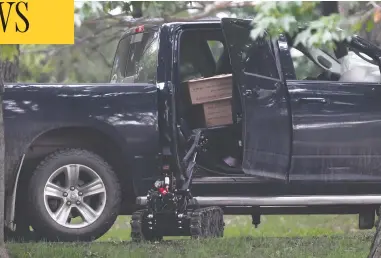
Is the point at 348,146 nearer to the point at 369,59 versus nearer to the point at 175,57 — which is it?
the point at 369,59

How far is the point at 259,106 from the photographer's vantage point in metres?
→ 10.2

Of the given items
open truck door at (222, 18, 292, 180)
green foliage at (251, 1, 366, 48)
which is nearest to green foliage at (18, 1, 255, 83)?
open truck door at (222, 18, 292, 180)

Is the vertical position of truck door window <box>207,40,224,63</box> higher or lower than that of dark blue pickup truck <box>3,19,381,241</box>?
higher

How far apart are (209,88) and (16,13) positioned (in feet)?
6.96

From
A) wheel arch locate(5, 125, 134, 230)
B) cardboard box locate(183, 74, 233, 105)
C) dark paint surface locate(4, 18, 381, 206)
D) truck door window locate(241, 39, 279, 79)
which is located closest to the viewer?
dark paint surface locate(4, 18, 381, 206)

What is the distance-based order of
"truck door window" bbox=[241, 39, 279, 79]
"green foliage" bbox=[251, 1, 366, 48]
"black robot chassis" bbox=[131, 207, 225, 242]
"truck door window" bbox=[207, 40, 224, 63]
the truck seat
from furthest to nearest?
"truck door window" bbox=[207, 40, 224, 63] → the truck seat → "truck door window" bbox=[241, 39, 279, 79] → "black robot chassis" bbox=[131, 207, 225, 242] → "green foliage" bbox=[251, 1, 366, 48]

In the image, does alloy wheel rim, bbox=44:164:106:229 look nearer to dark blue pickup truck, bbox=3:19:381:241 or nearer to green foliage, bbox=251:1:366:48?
dark blue pickup truck, bbox=3:19:381:241

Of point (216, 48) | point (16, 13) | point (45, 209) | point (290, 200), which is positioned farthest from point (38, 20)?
point (290, 200)

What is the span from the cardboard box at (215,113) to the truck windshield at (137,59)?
0.51 metres

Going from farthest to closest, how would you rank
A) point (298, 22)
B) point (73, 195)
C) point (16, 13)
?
point (73, 195) < point (16, 13) < point (298, 22)

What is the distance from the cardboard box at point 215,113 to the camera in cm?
1063

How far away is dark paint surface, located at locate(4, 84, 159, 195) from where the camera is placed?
9.98 meters

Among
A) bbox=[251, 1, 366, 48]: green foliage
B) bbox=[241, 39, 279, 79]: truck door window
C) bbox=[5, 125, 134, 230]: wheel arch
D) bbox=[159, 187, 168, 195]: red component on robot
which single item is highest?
bbox=[251, 1, 366, 48]: green foliage

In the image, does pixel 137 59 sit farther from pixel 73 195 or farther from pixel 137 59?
pixel 73 195
